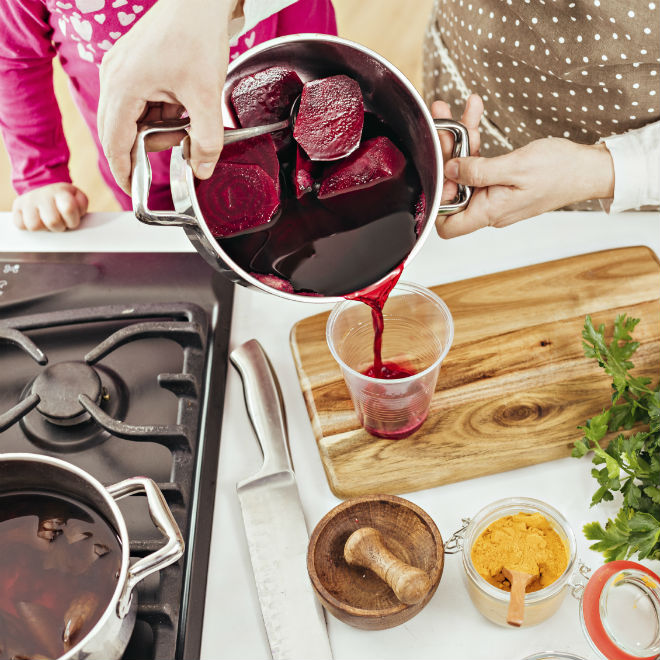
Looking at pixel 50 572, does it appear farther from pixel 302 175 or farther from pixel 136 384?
pixel 302 175

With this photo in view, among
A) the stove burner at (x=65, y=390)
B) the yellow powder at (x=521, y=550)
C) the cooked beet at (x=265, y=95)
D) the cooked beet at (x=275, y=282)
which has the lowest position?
the yellow powder at (x=521, y=550)

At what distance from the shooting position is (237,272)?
740 millimetres

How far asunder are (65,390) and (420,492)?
48 centimetres

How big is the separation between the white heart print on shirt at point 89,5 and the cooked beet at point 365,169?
1.80 ft

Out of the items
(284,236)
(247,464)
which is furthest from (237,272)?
(247,464)

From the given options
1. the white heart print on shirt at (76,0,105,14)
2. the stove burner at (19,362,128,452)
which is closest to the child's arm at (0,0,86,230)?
the white heart print on shirt at (76,0,105,14)

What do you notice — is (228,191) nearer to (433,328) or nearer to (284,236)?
(284,236)

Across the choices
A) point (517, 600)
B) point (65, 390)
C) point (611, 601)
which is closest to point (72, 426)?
point (65, 390)

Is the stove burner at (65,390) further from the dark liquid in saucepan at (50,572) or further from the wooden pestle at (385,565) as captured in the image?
the wooden pestle at (385,565)

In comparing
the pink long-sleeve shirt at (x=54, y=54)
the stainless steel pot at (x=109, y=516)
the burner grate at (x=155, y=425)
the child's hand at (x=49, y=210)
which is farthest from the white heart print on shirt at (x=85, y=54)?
the stainless steel pot at (x=109, y=516)

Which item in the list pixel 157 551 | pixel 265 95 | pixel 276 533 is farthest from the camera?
pixel 276 533

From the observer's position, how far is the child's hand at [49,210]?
1.21m

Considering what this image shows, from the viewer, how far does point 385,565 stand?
2.65 feet

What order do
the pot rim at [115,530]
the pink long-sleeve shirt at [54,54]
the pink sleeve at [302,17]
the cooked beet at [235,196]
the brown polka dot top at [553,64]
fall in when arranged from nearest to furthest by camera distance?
the pot rim at [115,530], the cooked beet at [235,196], the brown polka dot top at [553,64], the pink long-sleeve shirt at [54,54], the pink sleeve at [302,17]
